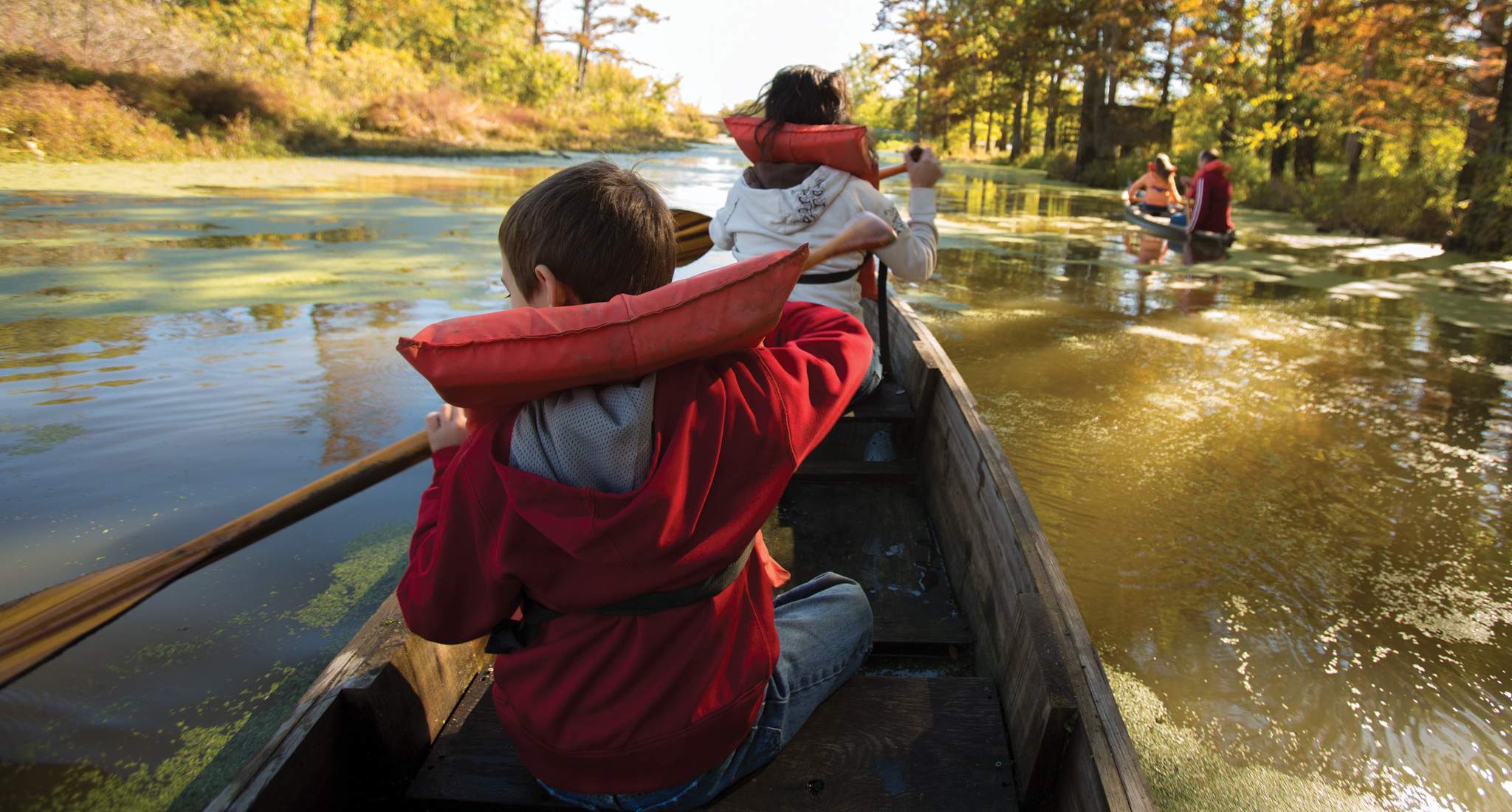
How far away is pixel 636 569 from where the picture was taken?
0.96 meters

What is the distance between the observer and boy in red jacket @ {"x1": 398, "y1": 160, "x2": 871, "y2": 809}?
36.6 inches

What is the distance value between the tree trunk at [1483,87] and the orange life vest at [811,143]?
32.1 feet

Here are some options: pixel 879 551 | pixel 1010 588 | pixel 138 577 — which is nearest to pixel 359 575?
pixel 138 577

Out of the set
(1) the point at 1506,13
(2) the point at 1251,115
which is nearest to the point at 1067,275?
(1) the point at 1506,13

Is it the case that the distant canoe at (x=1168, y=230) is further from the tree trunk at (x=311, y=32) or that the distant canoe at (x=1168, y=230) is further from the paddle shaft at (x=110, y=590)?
the tree trunk at (x=311, y=32)

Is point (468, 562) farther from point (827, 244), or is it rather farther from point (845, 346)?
point (827, 244)

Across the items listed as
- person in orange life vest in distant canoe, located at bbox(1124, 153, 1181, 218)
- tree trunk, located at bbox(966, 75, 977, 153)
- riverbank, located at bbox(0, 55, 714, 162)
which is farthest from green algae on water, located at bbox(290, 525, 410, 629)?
tree trunk, located at bbox(966, 75, 977, 153)

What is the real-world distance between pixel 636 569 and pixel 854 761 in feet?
1.84

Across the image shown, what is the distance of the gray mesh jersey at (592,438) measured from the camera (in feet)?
3.01

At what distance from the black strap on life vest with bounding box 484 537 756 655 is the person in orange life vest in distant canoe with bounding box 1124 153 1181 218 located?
36.2ft

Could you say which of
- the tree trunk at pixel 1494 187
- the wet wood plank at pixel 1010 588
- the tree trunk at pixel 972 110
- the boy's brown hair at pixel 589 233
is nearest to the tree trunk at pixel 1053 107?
the tree trunk at pixel 972 110

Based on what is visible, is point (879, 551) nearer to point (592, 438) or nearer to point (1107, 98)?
point (592, 438)

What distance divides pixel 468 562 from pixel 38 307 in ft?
16.7

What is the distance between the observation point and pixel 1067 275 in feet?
24.6
